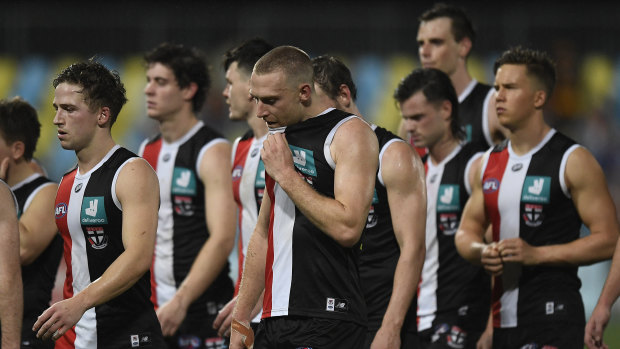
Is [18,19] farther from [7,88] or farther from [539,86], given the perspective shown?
[539,86]

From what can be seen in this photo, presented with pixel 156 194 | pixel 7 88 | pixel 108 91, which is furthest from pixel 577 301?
pixel 7 88

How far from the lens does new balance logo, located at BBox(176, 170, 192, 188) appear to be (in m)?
8.05

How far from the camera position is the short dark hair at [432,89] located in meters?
7.76

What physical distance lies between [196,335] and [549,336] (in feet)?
9.09

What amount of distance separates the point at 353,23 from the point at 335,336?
1235 cm

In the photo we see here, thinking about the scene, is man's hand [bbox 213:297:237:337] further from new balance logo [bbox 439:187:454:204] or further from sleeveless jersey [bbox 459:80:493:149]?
sleeveless jersey [bbox 459:80:493:149]

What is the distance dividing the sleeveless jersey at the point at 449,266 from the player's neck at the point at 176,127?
2.03m

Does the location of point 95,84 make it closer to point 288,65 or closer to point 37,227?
point 37,227

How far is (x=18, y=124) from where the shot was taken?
7207 millimetres

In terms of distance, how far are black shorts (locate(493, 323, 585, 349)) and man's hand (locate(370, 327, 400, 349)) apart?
1291 mm

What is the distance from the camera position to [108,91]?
609 centimetres

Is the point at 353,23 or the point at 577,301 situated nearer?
the point at 577,301

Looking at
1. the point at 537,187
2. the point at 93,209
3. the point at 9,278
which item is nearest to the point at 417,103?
the point at 537,187

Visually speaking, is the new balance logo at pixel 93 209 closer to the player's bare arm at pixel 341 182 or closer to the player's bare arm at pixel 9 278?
the player's bare arm at pixel 9 278
